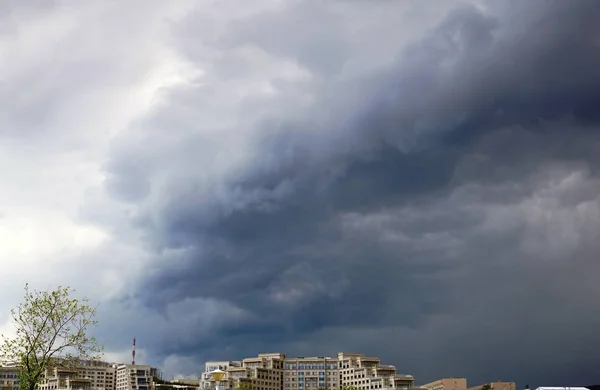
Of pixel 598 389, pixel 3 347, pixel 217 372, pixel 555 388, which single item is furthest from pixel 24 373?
pixel 598 389

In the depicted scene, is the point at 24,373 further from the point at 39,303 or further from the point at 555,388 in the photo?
the point at 555,388

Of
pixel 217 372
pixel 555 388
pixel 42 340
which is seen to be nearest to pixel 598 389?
pixel 555 388

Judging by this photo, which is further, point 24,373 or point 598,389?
point 598,389

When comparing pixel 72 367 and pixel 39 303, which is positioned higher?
pixel 39 303

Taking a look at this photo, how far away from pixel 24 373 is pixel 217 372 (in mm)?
31517

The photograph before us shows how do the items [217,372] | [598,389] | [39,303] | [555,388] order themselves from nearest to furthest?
[217,372] < [555,388] < [39,303] < [598,389]

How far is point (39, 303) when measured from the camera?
6500cm

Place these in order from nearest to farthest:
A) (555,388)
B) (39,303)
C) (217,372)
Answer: (217,372)
(555,388)
(39,303)

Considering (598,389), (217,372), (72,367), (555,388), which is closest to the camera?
(217,372)

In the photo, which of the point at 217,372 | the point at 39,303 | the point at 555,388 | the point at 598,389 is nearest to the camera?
the point at 217,372

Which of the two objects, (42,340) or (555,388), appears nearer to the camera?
(555,388)

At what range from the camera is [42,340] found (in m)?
65.4

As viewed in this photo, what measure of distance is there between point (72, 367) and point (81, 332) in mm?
6784

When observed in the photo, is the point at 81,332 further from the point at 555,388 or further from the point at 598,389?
the point at 598,389
